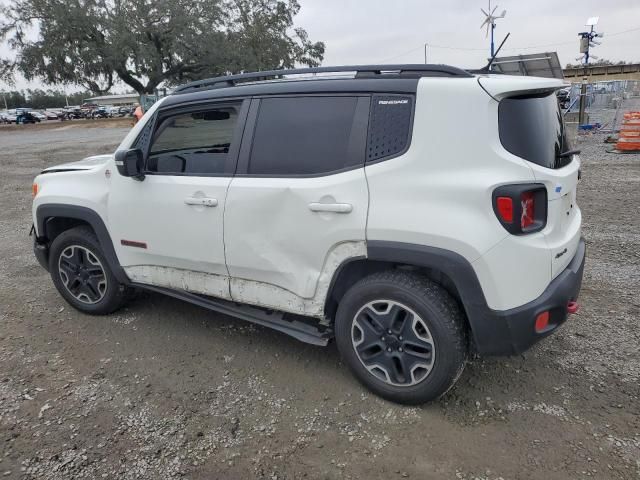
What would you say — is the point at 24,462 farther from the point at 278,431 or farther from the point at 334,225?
the point at 334,225

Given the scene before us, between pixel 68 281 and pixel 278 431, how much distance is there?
2525mm

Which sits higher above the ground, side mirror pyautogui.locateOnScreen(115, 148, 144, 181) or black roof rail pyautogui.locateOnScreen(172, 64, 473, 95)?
black roof rail pyautogui.locateOnScreen(172, 64, 473, 95)

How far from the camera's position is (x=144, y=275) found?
12.4 ft

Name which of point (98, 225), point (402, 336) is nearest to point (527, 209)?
point (402, 336)

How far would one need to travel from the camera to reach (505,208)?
2373 millimetres

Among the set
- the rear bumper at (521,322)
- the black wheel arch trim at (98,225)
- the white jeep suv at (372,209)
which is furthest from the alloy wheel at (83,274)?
the rear bumper at (521,322)

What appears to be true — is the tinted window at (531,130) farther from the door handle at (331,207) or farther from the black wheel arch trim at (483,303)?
the door handle at (331,207)

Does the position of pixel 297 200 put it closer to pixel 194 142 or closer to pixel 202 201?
pixel 202 201

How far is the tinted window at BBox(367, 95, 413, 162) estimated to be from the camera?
104 inches

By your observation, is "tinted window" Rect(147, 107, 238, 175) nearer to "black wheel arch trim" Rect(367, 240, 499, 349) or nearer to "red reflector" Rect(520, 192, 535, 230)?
"black wheel arch trim" Rect(367, 240, 499, 349)

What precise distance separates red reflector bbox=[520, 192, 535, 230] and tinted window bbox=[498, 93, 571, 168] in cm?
21

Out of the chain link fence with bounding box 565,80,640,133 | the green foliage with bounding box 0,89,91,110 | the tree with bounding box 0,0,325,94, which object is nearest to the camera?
the chain link fence with bounding box 565,80,640,133

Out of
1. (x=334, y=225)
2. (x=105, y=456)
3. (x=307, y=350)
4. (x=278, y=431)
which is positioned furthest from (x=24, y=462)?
(x=334, y=225)

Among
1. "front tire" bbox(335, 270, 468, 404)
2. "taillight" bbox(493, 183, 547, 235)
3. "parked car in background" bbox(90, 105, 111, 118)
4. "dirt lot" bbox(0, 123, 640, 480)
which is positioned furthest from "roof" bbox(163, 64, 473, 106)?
"parked car in background" bbox(90, 105, 111, 118)
